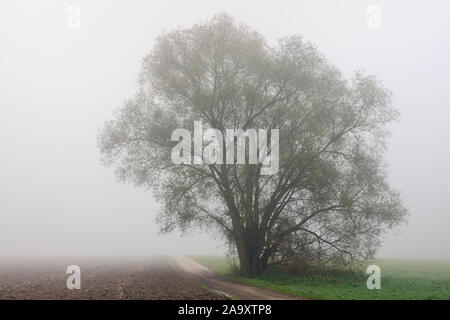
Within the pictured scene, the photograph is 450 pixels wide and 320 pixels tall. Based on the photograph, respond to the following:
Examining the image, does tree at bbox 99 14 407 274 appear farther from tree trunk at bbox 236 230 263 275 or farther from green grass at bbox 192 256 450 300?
green grass at bbox 192 256 450 300

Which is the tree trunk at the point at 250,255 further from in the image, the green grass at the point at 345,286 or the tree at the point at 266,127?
the green grass at the point at 345,286

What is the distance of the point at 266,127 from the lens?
35344 millimetres

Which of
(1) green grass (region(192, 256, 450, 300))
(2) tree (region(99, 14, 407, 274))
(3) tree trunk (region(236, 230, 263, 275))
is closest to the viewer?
(1) green grass (region(192, 256, 450, 300))

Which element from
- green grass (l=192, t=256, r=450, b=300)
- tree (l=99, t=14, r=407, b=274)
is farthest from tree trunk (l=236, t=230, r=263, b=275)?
green grass (l=192, t=256, r=450, b=300)

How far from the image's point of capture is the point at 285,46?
34.7 metres

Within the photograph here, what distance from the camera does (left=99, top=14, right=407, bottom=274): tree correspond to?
33531 mm

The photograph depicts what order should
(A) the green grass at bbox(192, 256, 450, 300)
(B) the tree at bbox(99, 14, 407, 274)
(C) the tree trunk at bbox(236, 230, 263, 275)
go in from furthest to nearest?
(C) the tree trunk at bbox(236, 230, 263, 275)
(B) the tree at bbox(99, 14, 407, 274)
(A) the green grass at bbox(192, 256, 450, 300)

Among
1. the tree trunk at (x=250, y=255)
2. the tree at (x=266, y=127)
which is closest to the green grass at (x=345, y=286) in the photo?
the tree trunk at (x=250, y=255)

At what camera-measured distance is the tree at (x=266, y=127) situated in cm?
3353

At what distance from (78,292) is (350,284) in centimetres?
1759

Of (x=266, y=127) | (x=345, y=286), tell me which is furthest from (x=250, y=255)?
(x=266, y=127)

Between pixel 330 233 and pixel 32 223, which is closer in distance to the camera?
pixel 330 233
